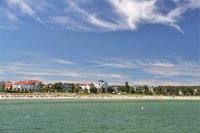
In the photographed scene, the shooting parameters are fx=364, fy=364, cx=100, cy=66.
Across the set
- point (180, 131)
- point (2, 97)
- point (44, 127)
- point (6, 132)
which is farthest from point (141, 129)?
point (2, 97)

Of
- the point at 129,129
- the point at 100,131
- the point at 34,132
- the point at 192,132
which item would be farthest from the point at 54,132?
the point at 192,132

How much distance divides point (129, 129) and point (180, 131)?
5.56 metres

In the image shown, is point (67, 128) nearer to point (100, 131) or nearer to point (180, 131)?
point (100, 131)

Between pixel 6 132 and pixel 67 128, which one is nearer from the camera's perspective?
pixel 6 132

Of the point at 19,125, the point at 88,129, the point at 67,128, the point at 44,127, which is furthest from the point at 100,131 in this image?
the point at 19,125

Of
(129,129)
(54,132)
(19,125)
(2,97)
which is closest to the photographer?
(54,132)

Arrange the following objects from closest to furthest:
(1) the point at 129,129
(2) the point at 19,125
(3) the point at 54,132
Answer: (3) the point at 54,132
(1) the point at 129,129
(2) the point at 19,125

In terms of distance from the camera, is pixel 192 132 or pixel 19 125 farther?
pixel 19 125

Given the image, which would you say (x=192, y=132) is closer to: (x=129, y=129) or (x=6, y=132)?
(x=129, y=129)

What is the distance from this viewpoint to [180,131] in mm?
39438

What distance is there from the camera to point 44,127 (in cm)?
4266

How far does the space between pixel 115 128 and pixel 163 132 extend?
5.83m

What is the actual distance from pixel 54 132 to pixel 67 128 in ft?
11.7

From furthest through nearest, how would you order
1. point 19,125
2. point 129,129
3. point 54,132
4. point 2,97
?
point 2,97 < point 19,125 < point 129,129 < point 54,132
